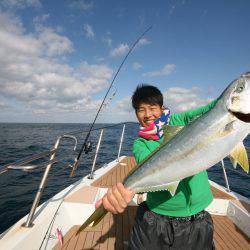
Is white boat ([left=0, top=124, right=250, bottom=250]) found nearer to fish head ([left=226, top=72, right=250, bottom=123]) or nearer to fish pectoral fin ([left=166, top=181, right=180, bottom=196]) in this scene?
fish pectoral fin ([left=166, top=181, right=180, bottom=196])

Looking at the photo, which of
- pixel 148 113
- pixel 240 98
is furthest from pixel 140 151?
pixel 240 98

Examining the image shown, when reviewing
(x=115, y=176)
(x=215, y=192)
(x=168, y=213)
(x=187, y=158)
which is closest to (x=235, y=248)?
(x=215, y=192)

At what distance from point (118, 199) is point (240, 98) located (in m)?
1.27

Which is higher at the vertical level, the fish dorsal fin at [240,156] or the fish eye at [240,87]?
the fish eye at [240,87]

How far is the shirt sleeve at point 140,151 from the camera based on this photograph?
258 cm

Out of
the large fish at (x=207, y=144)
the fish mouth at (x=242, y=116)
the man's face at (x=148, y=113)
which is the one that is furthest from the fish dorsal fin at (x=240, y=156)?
the man's face at (x=148, y=113)

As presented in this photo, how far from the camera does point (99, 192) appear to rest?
5859mm

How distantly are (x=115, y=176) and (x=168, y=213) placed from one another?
17.4 feet

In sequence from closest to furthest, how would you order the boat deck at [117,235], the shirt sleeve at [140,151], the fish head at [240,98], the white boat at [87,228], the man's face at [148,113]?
1. the fish head at [240,98]
2. the shirt sleeve at [140,151]
3. the man's face at [148,113]
4. the white boat at [87,228]
5. the boat deck at [117,235]

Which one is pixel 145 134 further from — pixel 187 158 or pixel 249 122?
pixel 249 122

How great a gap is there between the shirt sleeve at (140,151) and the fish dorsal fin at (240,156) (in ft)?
3.22

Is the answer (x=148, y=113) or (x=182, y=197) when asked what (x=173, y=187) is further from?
(x=148, y=113)

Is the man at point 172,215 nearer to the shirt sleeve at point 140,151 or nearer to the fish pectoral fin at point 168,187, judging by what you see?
the shirt sleeve at point 140,151

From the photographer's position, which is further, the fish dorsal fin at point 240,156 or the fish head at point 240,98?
the fish dorsal fin at point 240,156
